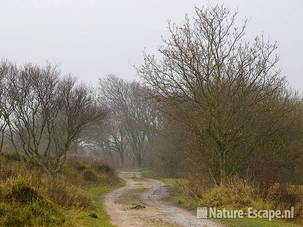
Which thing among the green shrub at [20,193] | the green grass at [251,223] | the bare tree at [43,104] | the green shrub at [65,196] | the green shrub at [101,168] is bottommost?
the green grass at [251,223]

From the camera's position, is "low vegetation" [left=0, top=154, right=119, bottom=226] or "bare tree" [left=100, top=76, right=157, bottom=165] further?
"bare tree" [left=100, top=76, right=157, bottom=165]

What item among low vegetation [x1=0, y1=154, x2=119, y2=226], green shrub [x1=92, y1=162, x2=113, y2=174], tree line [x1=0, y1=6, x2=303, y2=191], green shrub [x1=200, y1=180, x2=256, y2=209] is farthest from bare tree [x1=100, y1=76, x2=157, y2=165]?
low vegetation [x1=0, y1=154, x2=119, y2=226]

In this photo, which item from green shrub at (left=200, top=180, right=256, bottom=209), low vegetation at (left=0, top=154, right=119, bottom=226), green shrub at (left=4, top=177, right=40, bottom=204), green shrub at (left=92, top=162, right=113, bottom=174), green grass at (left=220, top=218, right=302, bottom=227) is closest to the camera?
low vegetation at (left=0, top=154, right=119, bottom=226)

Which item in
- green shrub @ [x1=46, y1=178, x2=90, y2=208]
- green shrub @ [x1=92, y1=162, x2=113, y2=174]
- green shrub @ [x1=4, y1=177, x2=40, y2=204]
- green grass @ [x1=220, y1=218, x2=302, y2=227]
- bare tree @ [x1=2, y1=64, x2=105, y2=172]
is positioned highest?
bare tree @ [x1=2, y1=64, x2=105, y2=172]

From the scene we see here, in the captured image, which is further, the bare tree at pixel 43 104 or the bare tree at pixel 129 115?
the bare tree at pixel 129 115

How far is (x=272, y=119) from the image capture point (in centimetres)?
2778

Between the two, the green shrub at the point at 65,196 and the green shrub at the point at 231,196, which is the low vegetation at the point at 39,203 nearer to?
the green shrub at the point at 65,196

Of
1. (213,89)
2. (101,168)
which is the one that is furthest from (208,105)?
(101,168)

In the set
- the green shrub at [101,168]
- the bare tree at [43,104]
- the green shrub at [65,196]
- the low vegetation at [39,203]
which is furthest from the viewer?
the green shrub at [101,168]

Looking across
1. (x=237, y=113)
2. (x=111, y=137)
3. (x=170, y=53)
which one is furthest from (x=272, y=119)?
(x=111, y=137)

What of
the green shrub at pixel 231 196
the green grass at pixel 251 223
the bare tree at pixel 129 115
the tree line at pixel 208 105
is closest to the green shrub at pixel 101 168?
the tree line at pixel 208 105

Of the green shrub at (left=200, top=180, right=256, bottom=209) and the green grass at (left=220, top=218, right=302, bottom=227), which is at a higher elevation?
the green shrub at (left=200, top=180, right=256, bottom=209)

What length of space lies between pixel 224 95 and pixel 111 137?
56361 millimetres

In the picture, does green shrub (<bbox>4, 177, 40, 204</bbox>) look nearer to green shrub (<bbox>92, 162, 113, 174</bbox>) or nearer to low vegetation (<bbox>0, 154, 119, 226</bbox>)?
low vegetation (<bbox>0, 154, 119, 226</bbox>)
